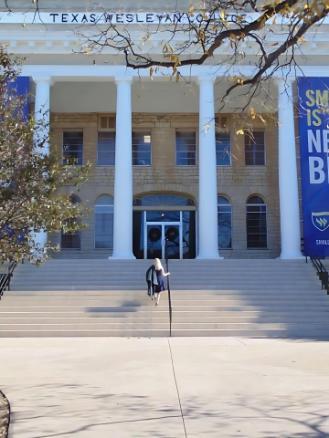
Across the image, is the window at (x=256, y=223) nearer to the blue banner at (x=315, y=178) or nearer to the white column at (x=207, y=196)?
the white column at (x=207, y=196)

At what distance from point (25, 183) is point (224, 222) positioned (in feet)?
73.9

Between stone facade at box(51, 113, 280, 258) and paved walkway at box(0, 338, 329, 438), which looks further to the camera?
stone facade at box(51, 113, 280, 258)

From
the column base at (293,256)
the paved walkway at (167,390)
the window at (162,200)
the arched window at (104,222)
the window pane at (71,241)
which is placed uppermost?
the window at (162,200)

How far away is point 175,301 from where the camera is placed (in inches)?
640

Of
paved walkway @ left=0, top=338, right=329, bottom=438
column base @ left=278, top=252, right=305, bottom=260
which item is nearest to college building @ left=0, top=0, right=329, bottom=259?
column base @ left=278, top=252, right=305, bottom=260

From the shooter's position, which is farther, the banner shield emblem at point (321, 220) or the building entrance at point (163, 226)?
the building entrance at point (163, 226)

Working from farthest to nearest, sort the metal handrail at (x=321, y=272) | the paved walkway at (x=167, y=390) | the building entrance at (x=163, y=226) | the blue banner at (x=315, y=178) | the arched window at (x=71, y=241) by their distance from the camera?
the building entrance at (x=163, y=226), the arched window at (x=71, y=241), the blue banner at (x=315, y=178), the metal handrail at (x=321, y=272), the paved walkway at (x=167, y=390)

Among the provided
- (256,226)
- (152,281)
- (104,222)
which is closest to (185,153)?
(256,226)

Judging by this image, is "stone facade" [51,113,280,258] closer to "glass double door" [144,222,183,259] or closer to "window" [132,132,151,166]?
"window" [132,132,151,166]

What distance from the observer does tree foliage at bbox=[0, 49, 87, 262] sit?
20.7 feet

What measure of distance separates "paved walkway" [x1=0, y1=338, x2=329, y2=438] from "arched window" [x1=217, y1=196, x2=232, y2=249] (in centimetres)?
1596

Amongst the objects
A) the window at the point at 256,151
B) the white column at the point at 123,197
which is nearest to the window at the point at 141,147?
the window at the point at 256,151

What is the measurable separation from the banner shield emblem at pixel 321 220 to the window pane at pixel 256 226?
6.84 meters

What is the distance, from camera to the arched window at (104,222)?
91.6 feet
